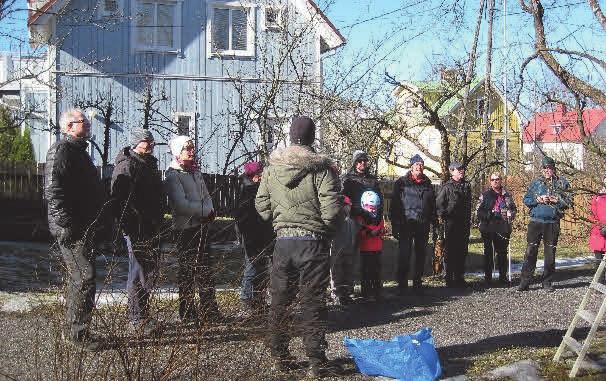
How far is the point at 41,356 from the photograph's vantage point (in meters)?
4.48

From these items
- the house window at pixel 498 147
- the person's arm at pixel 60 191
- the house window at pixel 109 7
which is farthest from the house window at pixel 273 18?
the house window at pixel 109 7

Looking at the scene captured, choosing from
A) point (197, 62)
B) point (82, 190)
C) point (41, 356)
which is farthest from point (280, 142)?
point (197, 62)

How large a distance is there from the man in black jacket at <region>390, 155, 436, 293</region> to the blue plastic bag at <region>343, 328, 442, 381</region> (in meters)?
4.54

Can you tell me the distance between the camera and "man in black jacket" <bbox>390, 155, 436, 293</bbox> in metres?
11.0

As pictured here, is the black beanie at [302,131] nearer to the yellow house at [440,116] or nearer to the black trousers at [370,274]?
the black trousers at [370,274]

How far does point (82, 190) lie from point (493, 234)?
6928 millimetres

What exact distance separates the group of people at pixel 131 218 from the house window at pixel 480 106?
9275 millimetres

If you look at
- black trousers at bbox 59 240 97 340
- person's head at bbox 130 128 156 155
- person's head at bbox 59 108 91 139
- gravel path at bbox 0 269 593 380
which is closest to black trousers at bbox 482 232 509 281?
gravel path at bbox 0 269 593 380

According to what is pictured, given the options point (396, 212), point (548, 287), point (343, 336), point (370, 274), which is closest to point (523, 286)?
point (548, 287)

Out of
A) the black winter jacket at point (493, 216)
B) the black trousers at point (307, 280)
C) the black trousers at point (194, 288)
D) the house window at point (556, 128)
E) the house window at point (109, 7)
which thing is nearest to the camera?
the black trousers at point (194, 288)

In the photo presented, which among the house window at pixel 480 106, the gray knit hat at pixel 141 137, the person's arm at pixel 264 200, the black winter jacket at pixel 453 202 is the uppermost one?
the house window at pixel 480 106

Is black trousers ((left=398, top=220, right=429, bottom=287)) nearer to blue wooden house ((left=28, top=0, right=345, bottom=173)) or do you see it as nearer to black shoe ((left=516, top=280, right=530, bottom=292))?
black shoe ((left=516, top=280, right=530, bottom=292))

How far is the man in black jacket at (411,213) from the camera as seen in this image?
11031 mm

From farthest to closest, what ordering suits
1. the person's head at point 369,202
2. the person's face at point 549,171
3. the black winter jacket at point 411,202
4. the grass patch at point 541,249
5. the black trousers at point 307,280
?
1. the grass patch at point 541,249
2. the black winter jacket at point 411,202
3. the person's head at point 369,202
4. the black trousers at point 307,280
5. the person's face at point 549,171
